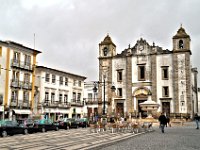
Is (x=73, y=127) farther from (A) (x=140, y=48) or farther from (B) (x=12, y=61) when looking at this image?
(A) (x=140, y=48)

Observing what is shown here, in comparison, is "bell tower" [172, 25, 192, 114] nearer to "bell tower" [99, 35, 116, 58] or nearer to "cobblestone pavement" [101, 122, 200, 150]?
"bell tower" [99, 35, 116, 58]

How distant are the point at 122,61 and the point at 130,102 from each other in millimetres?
7661

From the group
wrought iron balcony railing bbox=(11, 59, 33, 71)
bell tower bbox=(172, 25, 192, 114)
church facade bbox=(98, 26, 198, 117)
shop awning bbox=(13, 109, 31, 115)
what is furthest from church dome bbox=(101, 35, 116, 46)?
shop awning bbox=(13, 109, 31, 115)

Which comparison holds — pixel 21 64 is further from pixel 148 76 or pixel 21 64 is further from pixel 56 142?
pixel 56 142

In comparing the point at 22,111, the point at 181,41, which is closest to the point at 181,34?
the point at 181,41

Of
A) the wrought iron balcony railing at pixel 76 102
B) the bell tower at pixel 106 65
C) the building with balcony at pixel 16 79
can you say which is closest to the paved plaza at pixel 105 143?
the building with balcony at pixel 16 79

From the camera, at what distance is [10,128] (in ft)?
77.4

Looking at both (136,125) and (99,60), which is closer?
(136,125)

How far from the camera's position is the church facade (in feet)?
172

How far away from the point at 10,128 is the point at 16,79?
68.4ft

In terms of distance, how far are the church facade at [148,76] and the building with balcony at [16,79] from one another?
40.4ft

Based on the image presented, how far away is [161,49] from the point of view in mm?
55938

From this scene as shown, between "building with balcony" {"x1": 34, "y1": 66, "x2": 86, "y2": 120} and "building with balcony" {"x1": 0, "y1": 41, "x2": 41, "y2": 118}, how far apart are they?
3029 mm

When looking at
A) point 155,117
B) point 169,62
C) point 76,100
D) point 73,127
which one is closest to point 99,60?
point 76,100
